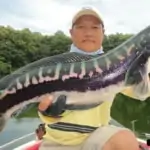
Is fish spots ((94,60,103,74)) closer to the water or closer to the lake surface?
the lake surface

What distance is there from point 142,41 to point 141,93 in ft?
0.81

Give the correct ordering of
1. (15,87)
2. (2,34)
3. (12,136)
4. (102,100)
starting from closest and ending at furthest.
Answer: (15,87)
(102,100)
(12,136)
(2,34)

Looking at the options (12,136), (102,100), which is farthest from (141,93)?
(12,136)

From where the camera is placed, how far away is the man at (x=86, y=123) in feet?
7.07

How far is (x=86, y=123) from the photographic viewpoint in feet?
7.48

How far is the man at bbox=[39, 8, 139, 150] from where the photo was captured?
2.16m

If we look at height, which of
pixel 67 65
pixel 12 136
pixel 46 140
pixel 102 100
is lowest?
pixel 12 136

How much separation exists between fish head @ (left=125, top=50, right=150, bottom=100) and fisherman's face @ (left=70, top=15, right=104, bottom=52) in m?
0.24

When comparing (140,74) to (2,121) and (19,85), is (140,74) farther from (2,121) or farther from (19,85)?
(2,121)

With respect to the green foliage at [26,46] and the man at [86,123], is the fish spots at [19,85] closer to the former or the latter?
the man at [86,123]

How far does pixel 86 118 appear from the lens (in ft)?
7.47

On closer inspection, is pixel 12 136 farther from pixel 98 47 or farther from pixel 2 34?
pixel 2 34

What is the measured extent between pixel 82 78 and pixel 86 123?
252 mm

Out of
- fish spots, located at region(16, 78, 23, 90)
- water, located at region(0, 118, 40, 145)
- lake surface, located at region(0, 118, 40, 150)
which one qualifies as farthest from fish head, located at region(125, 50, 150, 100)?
water, located at region(0, 118, 40, 145)
